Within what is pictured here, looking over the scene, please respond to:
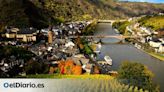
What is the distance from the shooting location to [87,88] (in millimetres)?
4934

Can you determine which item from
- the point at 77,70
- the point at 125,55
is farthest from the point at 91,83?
the point at 125,55

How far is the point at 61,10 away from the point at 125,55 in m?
0.71

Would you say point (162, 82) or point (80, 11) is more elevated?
point (80, 11)

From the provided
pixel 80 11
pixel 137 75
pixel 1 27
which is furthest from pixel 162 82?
pixel 1 27

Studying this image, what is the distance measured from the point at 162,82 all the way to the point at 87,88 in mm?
628

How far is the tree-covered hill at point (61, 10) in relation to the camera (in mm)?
5082

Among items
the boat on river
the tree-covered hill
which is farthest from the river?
the tree-covered hill

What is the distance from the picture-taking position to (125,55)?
507cm

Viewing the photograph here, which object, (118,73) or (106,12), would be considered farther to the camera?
(106,12)

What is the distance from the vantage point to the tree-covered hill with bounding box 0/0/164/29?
508 centimetres

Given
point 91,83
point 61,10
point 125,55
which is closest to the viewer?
point 91,83

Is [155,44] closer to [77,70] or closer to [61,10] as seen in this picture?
[77,70]

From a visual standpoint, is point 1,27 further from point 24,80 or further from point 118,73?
point 118,73

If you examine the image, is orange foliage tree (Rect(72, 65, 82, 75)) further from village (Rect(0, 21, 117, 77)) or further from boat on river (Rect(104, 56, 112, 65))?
boat on river (Rect(104, 56, 112, 65))
